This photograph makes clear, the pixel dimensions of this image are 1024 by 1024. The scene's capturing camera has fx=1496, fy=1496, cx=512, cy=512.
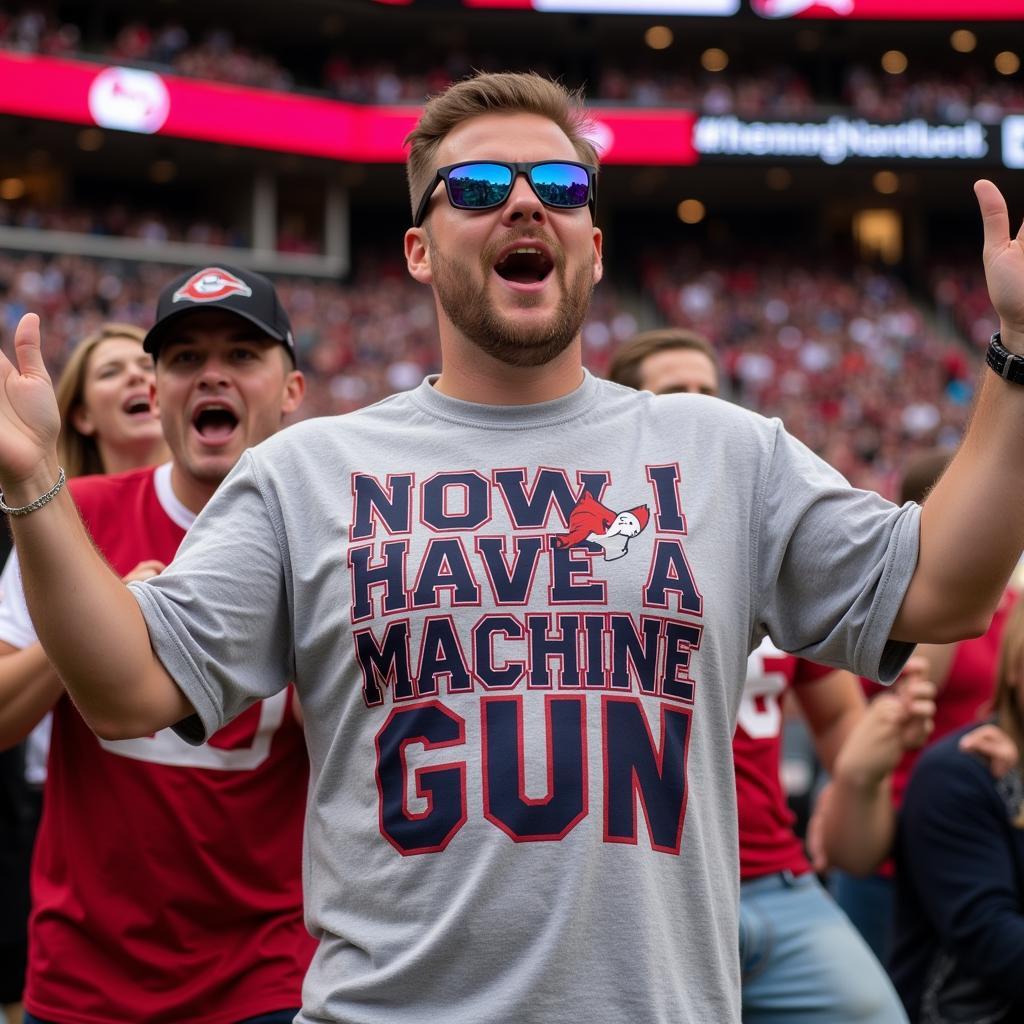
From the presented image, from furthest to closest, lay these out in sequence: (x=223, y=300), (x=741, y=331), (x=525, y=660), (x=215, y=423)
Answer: (x=741, y=331) < (x=215, y=423) < (x=223, y=300) < (x=525, y=660)

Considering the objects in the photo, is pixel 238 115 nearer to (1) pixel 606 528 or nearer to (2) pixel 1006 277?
(1) pixel 606 528

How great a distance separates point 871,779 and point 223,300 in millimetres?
1875

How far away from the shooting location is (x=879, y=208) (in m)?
34.2

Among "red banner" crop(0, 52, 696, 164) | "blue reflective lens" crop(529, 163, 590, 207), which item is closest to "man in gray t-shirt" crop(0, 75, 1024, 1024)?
"blue reflective lens" crop(529, 163, 590, 207)

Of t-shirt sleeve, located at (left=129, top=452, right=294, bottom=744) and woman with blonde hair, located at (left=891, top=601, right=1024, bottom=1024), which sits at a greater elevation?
t-shirt sleeve, located at (left=129, top=452, right=294, bottom=744)

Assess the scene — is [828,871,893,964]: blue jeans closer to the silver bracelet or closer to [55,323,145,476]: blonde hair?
[55,323,145,476]: blonde hair

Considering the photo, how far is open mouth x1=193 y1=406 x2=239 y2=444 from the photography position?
10.2ft

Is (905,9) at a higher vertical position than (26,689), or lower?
higher

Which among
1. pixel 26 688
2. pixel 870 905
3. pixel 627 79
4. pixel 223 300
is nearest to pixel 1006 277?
pixel 223 300

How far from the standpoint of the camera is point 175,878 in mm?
2863

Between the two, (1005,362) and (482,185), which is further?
(482,185)

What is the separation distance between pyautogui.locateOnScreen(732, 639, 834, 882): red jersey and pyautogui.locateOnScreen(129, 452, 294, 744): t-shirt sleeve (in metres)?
1.43

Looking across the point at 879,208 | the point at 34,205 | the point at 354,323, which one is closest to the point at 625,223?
the point at 879,208

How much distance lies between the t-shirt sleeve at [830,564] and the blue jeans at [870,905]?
2543mm
